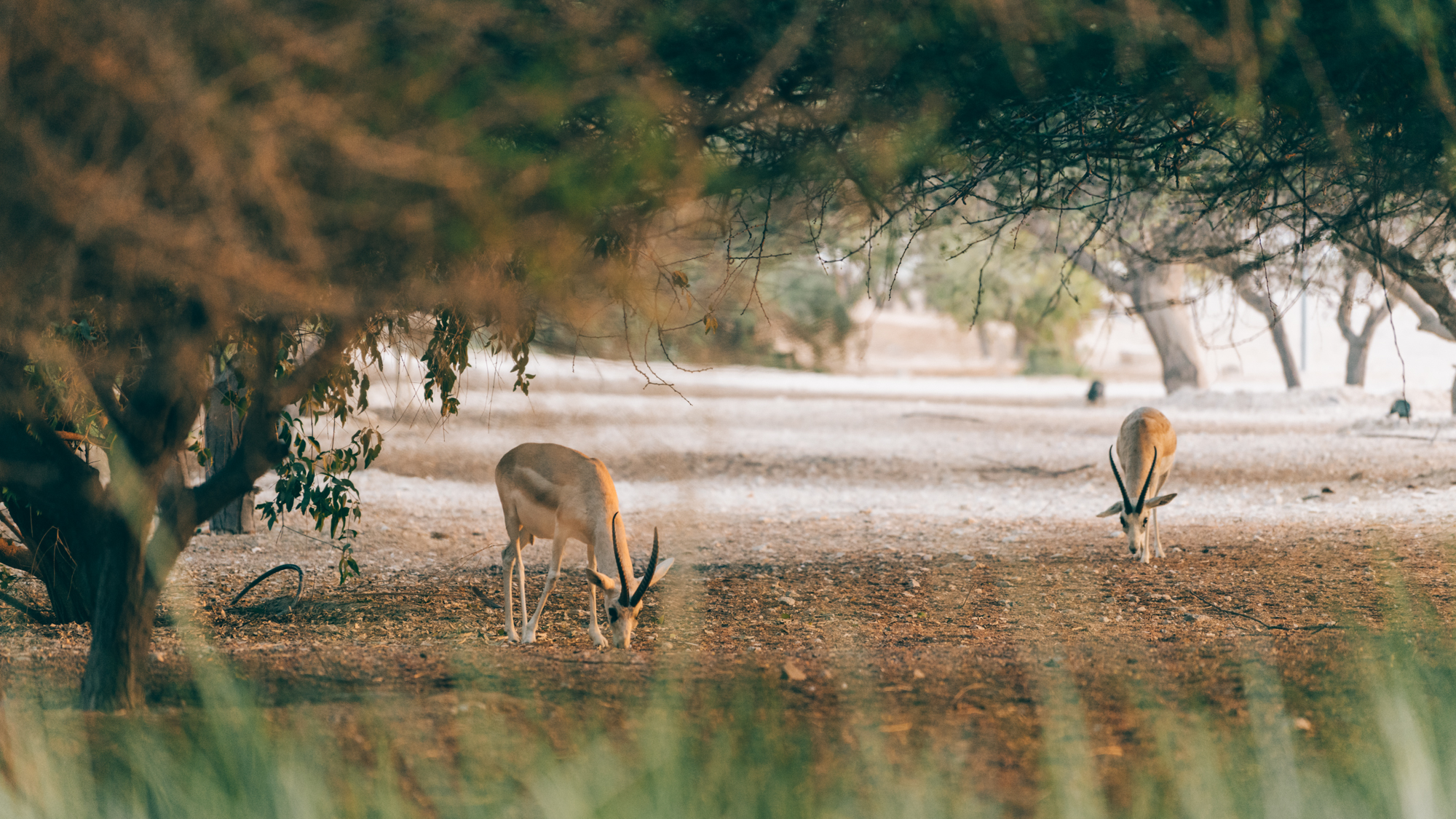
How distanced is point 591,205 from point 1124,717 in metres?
2.47

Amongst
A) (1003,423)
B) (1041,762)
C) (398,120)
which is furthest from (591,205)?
(1003,423)

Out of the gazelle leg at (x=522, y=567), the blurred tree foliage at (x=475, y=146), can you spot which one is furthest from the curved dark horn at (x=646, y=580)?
the blurred tree foliage at (x=475, y=146)

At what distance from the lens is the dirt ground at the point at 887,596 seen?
168 inches

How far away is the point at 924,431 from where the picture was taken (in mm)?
21969

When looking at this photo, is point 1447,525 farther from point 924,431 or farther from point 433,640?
point 924,431

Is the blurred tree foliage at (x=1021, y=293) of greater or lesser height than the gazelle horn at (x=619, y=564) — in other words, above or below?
above

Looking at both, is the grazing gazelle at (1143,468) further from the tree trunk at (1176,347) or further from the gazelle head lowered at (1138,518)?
the tree trunk at (1176,347)

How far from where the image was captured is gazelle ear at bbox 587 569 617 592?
5910 millimetres

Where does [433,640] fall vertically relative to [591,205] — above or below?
below

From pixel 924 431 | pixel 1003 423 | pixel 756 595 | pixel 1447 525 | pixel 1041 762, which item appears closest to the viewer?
pixel 1041 762

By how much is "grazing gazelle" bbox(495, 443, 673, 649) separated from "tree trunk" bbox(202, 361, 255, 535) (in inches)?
77.8

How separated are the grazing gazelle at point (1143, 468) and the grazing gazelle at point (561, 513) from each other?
4133mm

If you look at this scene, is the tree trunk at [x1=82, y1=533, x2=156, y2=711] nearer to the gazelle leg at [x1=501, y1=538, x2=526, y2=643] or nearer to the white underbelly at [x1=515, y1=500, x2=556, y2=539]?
the gazelle leg at [x1=501, y1=538, x2=526, y2=643]

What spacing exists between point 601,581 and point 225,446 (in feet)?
15.2
